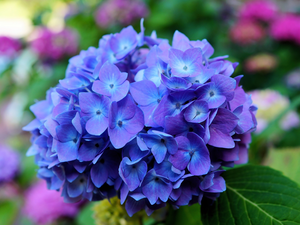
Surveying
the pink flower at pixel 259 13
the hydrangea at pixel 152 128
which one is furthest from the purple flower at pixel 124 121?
the pink flower at pixel 259 13

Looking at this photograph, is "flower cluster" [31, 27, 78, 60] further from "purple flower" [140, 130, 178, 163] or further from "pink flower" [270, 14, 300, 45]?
"purple flower" [140, 130, 178, 163]

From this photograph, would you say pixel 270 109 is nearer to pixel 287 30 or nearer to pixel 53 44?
pixel 287 30

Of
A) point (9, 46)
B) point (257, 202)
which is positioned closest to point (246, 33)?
point (9, 46)

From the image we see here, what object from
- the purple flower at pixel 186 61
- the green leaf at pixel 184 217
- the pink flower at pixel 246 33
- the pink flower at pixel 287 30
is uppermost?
the purple flower at pixel 186 61

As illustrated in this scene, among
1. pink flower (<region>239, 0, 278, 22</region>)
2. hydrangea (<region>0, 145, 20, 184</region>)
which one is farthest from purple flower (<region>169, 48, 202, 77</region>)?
pink flower (<region>239, 0, 278, 22</region>)

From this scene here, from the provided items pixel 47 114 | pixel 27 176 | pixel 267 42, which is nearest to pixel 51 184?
pixel 47 114

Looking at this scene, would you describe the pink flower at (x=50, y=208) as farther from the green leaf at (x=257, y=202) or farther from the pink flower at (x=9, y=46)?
the pink flower at (x=9, y=46)

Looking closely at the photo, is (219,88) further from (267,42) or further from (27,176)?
(267,42)
